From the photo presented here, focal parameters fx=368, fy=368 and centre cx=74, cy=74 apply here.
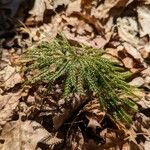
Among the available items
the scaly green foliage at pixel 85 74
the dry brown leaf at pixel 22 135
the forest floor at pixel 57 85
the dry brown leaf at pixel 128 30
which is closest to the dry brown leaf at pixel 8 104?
the forest floor at pixel 57 85

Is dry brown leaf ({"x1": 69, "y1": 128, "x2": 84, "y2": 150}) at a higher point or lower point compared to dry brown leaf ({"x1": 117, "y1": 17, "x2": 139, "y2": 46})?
lower

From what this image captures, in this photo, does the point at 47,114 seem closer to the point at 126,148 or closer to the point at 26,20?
the point at 126,148

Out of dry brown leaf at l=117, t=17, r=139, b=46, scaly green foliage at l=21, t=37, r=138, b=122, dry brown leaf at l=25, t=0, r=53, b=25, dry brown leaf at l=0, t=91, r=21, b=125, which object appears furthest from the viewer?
dry brown leaf at l=25, t=0, r=53, b=25

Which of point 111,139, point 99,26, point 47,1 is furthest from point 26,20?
point 111,139

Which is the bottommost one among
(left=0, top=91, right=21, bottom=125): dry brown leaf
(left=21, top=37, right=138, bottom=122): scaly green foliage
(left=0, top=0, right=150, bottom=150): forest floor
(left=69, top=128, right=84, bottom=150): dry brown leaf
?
(left=0, top=91, right=21, bottom=125): dry brown leaf

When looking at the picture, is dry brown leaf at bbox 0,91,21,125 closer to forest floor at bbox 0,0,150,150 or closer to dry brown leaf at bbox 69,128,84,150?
forest floor at bbox 0,0,150,150

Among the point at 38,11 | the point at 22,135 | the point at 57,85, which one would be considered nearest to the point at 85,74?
the point at 57,85

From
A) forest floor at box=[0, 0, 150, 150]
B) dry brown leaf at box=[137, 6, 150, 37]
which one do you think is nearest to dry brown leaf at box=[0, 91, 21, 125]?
forest floor at box=[0, 0, 150, 150]
